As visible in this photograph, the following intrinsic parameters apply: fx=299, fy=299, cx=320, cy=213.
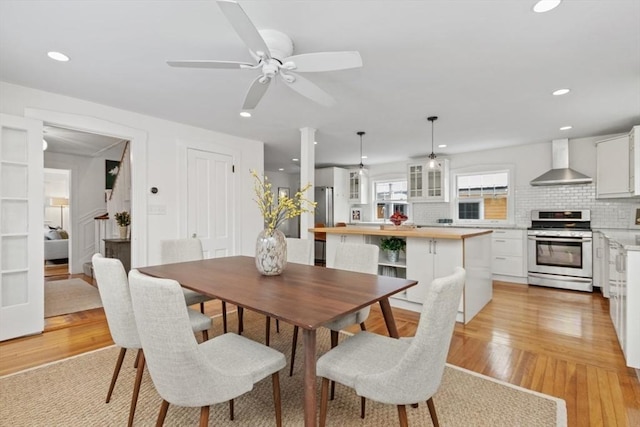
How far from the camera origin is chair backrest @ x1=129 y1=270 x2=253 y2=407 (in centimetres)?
110

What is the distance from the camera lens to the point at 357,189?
7324mm

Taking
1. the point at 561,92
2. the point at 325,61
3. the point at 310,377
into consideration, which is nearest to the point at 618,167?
the point at 561,92

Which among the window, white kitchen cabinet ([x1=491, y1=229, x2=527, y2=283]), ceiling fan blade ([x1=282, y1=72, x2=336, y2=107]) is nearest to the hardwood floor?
white kitchen cabinet ([x1=491, y1=229, x2=527, y2=283])

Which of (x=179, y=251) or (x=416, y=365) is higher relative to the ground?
(x=179, y=251)

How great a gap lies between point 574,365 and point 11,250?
16.2ft

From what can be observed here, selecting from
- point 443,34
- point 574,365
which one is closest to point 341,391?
point 574,365

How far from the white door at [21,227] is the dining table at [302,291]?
5.23 feet

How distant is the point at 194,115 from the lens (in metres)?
3.65

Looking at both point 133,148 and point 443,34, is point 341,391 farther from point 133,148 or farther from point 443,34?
point 133,148

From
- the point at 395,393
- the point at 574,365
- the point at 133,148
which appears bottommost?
the point at 574,365

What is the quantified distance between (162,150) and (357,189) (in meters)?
4.57

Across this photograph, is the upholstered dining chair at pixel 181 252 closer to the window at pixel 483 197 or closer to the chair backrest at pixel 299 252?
the chair backrest at pixel 299 252

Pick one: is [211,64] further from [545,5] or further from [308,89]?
[545,5]

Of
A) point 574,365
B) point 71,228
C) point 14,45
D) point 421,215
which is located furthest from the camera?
point 421,215
